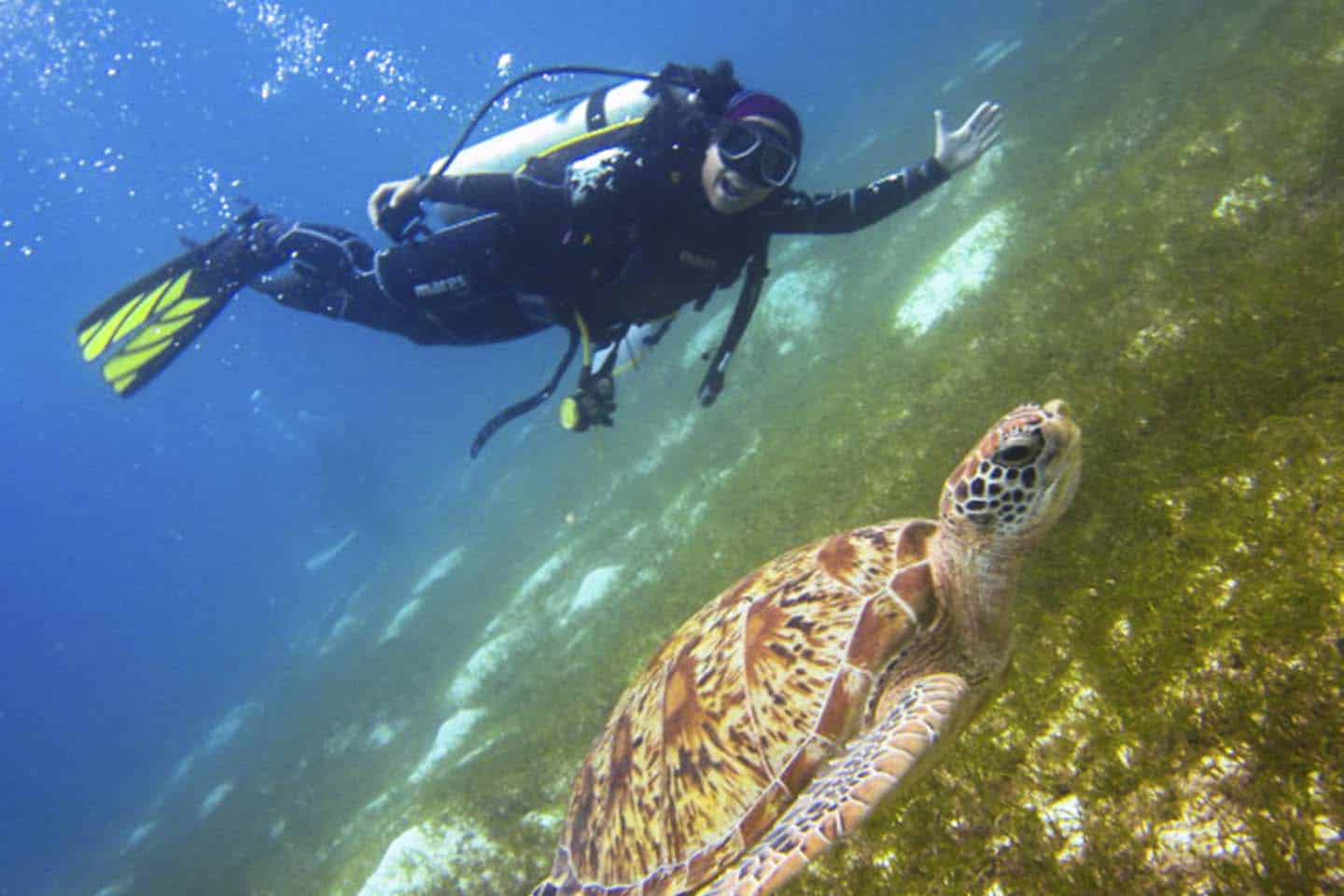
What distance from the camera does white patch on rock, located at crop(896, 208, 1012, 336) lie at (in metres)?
8.77

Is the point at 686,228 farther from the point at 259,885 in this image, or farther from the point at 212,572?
the point at 212,572

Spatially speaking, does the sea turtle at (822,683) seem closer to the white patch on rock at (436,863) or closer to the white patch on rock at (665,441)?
the white patch on rock at (436,863)

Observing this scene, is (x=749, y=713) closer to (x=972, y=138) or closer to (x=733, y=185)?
(x=733, y=185)

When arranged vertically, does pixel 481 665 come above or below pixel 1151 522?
below

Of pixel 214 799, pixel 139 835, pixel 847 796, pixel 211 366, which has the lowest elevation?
pixel 139 835

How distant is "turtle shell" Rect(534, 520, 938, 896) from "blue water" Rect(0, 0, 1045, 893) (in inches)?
784

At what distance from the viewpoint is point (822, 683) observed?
9.57ft

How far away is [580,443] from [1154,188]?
52.6 ft

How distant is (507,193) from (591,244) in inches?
26.9

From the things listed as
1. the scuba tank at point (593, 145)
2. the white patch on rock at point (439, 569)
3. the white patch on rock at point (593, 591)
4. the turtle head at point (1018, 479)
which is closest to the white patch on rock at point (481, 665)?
the white patch on rock at point (593, 591)

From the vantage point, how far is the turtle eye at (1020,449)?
97.3 inches

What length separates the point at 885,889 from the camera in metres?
2.39

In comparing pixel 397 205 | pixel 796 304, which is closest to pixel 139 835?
pixel 397 205

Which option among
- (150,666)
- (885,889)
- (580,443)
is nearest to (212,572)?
(150,666)
